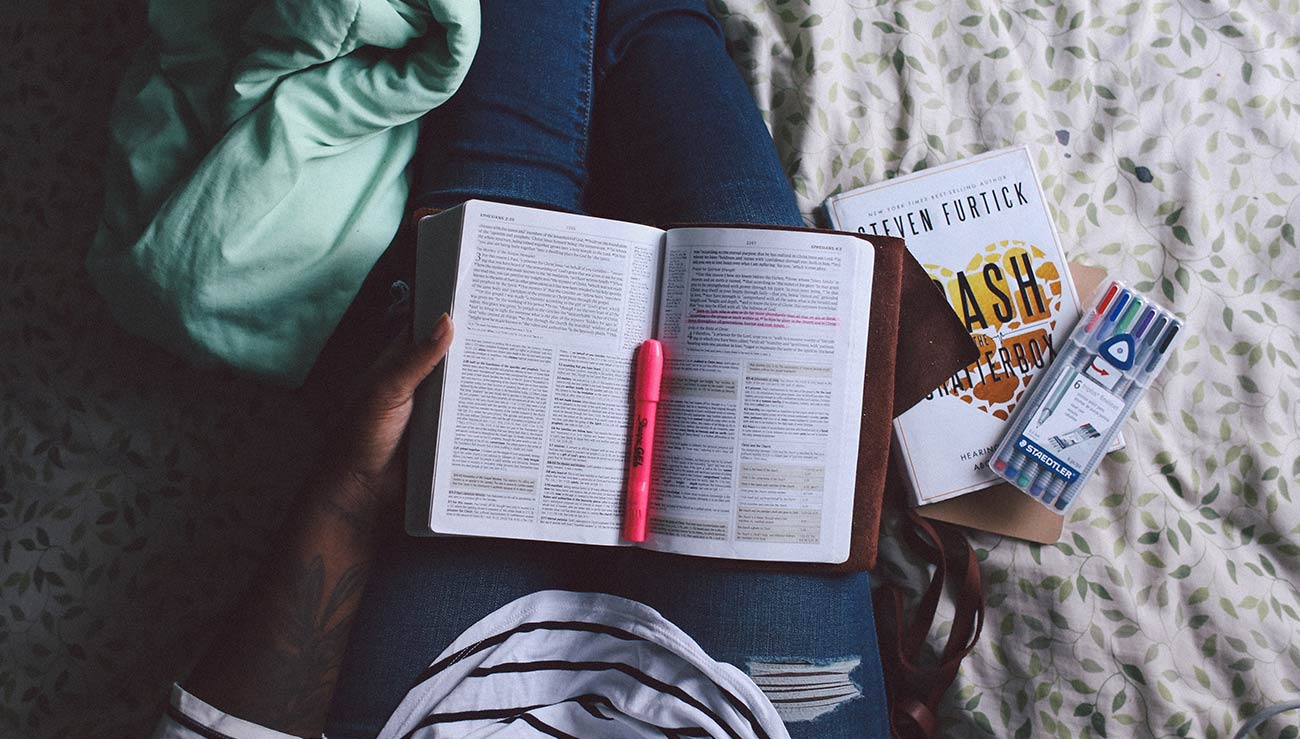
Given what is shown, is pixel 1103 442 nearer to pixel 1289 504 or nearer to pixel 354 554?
pixel 1289 504

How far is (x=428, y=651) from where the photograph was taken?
684 millimetres

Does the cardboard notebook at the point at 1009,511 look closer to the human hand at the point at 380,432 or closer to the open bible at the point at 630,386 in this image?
the open bible at the point at 630,386

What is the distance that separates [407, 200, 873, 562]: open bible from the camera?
2.12 ft

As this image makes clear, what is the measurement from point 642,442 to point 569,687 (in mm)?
196

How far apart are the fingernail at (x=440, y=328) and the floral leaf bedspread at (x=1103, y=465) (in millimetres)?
321

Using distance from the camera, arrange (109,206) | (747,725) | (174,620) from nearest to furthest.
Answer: (747,725) → (109,206) → (174,620)

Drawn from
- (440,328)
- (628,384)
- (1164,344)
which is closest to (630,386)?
(628,384)

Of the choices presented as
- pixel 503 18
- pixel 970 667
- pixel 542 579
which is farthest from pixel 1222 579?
pixel 503 18

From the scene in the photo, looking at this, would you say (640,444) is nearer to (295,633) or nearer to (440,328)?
(440,328)

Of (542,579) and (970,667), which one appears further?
(970,667)

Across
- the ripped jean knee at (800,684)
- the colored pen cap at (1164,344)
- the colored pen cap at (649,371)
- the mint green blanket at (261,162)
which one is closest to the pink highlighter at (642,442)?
the colored pen cap at (649,371)

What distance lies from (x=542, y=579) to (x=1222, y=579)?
62cm

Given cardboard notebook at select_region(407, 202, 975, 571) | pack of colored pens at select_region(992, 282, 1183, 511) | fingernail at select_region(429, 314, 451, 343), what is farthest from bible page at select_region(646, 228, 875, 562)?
pack of colored pens at select_region(992, 282, 1183, 511)

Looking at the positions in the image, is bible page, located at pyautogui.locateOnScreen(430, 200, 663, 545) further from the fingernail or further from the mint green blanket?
the mint green blanket
